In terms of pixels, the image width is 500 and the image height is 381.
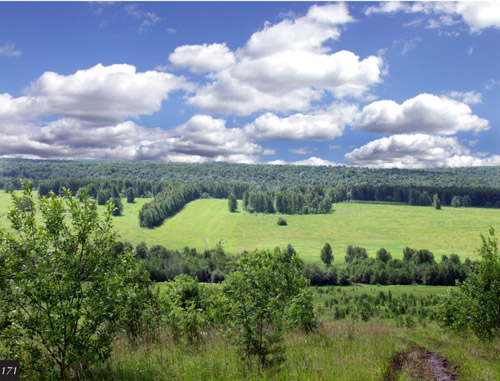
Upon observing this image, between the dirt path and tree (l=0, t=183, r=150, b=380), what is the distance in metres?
8.61

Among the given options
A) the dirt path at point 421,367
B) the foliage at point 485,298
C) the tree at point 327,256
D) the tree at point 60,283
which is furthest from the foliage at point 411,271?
the tree at point 60,283

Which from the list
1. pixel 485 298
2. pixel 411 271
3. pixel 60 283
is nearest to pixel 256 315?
pixel 60 283

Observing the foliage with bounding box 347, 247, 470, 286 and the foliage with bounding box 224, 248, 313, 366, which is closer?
the foliage with bounding box 224, 248, 313, 366

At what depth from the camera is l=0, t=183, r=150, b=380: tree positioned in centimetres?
812

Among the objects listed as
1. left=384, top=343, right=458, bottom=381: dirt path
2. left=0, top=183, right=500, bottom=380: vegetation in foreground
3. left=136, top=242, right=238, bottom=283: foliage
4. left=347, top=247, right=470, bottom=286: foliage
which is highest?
left=0, top=183, right=500, bottom=380: vegetation in foreground

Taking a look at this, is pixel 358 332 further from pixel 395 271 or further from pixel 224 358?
pixel 395 271

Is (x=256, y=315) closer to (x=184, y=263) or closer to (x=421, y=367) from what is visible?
(x=421, y=367)

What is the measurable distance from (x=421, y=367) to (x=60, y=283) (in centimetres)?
1254

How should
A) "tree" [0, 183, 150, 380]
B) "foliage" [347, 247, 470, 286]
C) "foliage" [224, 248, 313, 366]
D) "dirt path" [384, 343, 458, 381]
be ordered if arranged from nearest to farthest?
"tree" [0, 183, 150, 380] → "foliage" [224, 248, 313, 366] → "dirt path" [384, 343, 458, 381] → "foliage" [347, 247, 470, 286]

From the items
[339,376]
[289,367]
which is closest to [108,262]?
[289,367]

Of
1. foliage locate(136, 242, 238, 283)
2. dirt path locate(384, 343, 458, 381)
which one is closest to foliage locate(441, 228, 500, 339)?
dirt path locate(384, 343, 458, 381)

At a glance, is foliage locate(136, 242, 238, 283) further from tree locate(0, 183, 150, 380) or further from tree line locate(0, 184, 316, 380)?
tree locate(0, 183, 150, 380)

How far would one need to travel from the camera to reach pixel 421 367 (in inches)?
478

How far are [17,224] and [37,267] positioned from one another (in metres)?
1.45
